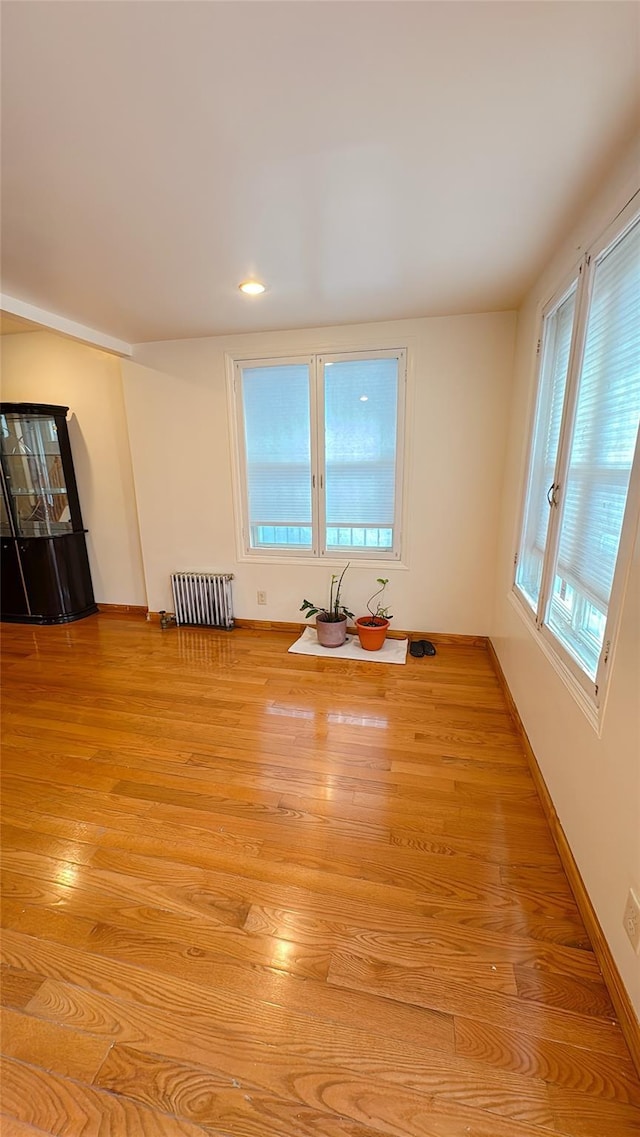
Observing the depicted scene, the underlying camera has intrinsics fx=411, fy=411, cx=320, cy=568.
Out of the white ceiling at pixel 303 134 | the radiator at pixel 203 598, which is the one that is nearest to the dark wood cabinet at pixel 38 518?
the radiator at pixel 203 598

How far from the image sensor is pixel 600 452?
1474 mm

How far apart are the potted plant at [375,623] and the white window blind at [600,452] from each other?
58.9 inches

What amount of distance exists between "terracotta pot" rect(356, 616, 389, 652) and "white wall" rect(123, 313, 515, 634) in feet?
0.87

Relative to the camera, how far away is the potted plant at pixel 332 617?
3238mm

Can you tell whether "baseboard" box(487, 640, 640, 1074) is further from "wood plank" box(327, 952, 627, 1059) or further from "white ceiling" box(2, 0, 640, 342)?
"white ceiling" box(2, 0, 640, 342)

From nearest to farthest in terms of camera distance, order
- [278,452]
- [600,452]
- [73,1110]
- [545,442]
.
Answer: [73,1110] → [600,452] → [545,442] → [278,452]

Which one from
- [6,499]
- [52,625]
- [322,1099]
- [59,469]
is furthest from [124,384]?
[322,1099]

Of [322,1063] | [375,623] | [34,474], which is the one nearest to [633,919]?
[322,1063]

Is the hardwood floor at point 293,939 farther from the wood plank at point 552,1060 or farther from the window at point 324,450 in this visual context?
the window at point 324,450

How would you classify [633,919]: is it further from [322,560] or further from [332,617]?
→ [322,560]

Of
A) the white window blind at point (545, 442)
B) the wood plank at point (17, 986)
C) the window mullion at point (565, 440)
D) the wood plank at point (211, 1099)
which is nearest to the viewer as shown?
the wood plank at point (211, 1099)

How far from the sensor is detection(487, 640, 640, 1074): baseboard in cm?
100

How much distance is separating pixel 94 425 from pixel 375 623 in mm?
3130

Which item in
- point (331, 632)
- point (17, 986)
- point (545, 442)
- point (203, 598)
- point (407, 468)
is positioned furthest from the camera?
point (203, 598)
